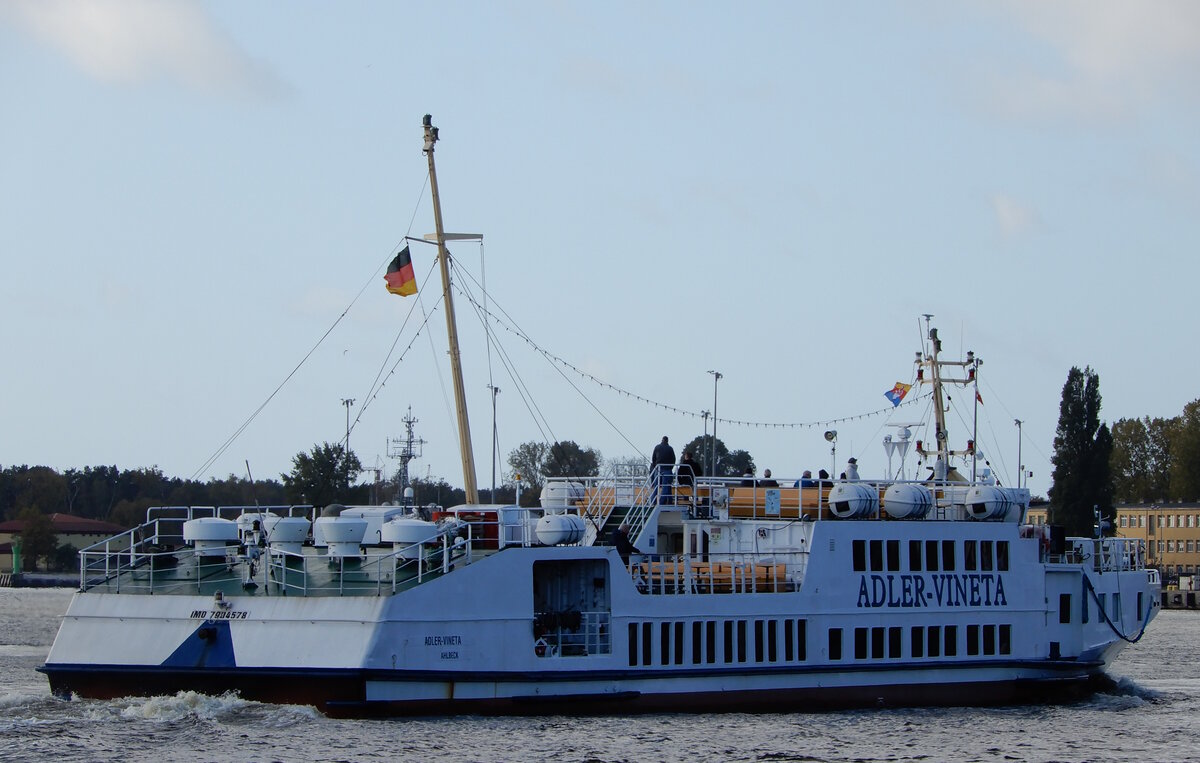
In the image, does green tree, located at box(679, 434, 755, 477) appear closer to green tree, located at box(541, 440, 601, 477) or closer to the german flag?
green tree, located at box(541, 440, 601, 477)

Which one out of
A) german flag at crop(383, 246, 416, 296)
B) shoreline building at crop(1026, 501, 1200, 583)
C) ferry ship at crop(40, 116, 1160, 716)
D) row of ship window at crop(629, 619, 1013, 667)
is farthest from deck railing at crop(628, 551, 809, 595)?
shoreline building at crop(1026, 501, 1200, 583)

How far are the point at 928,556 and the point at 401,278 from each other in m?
14.6

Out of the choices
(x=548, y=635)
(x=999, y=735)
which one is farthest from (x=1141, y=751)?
(x=548, y=635)

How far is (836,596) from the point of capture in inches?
1443

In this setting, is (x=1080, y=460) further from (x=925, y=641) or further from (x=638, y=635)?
(x=638, y=635)

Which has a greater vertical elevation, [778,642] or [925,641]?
[778,642]

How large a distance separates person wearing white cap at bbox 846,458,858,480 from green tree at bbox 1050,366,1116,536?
2307 inches

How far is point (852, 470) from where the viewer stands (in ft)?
131

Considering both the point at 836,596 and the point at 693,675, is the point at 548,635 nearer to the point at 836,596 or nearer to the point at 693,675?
the point at 693,675

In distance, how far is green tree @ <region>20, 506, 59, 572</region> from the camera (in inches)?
5123

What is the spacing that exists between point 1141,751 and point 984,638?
6204 millimetres

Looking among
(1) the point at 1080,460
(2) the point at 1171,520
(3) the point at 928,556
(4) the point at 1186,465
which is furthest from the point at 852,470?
(4) the point at 1186,465

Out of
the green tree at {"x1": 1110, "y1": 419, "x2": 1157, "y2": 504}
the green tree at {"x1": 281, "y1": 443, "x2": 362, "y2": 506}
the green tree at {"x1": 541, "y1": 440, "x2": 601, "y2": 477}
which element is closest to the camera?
the green tree at {"x1": 281, "y1": 443, "x2": 362, "y2": 506}

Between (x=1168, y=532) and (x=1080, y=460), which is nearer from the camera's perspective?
(x=1080, y=460)
